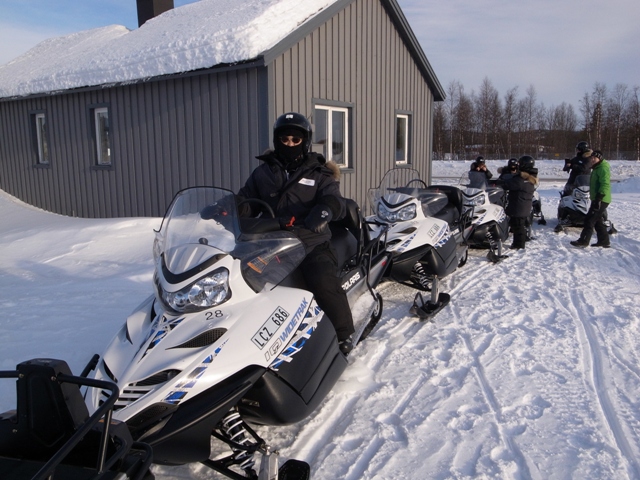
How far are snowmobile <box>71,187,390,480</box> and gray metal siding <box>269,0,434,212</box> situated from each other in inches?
223

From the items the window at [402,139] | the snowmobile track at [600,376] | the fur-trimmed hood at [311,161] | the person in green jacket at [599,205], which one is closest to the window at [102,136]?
the window at [402,139]

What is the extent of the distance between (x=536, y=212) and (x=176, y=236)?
949 centimetres

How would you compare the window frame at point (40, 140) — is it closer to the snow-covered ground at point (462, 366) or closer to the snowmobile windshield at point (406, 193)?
the snow-covered ground at point (462, 366)

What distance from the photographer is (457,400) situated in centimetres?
307

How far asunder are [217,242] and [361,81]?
8.56m

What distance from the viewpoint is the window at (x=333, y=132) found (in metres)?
9.57

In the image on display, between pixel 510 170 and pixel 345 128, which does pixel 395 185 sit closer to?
pixel 345 128

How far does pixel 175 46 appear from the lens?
8742 mm

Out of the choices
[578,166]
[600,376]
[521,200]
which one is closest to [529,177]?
[521,200]

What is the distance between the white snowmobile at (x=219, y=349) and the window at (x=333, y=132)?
678cm

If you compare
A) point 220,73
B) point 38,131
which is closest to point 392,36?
point 220,73

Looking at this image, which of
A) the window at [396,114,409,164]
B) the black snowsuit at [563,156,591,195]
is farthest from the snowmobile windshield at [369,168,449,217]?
the window at [396,114,409,164]

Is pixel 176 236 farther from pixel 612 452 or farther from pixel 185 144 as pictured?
pixel 185 144

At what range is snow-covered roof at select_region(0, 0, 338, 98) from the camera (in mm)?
8000
